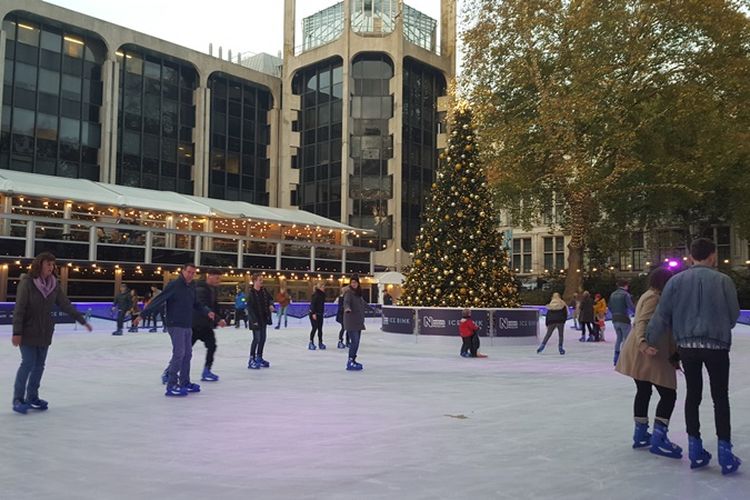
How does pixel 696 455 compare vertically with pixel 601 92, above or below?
below

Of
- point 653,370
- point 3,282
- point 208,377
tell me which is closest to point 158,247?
point 3,282

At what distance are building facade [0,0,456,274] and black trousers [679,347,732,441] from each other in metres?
45.4

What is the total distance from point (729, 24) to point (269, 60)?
47.7m

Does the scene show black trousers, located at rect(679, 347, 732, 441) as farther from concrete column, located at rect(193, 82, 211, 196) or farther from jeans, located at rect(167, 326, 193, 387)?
concrete column, located at rect(193, 82, 211, 196)

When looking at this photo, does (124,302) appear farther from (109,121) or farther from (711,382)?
(109,121)

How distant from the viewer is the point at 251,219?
41594 mm

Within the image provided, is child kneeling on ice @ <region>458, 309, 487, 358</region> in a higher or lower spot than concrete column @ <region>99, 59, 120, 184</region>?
lower

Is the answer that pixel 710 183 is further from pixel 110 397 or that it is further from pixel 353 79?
pixel 110 397

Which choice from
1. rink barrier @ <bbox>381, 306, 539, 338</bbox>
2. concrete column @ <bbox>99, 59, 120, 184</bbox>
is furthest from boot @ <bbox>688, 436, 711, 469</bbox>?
concrete column @ <bbox>99, 59, 120, 184</bbox>

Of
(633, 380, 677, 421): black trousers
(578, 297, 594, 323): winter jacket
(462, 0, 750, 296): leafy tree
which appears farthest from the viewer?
(462, 0, 750, 296): leafy tree

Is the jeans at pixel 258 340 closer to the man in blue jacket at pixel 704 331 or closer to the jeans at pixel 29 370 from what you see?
the jeans at pixel 29 370

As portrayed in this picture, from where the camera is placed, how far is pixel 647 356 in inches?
207

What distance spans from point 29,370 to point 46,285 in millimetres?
909

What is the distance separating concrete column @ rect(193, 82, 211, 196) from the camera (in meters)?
51.4
